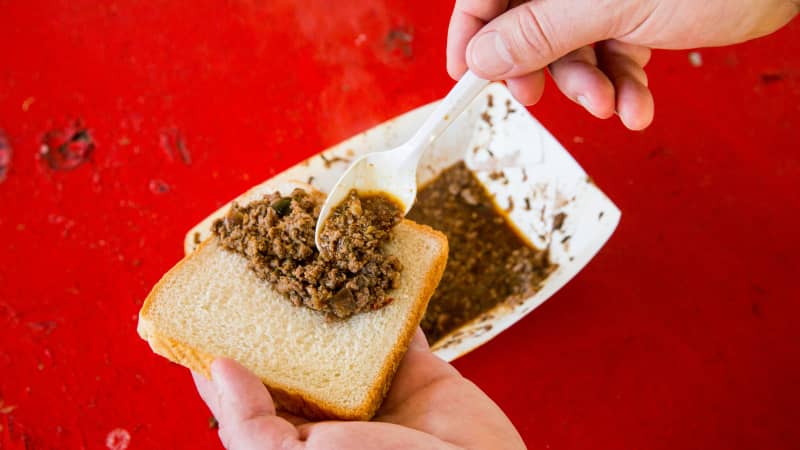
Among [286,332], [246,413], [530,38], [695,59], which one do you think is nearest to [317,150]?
[286,332]

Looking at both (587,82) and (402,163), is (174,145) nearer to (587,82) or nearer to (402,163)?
(402,163)

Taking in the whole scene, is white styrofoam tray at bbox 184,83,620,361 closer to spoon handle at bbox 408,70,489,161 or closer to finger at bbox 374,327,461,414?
finger at bbox 374,327,461,414

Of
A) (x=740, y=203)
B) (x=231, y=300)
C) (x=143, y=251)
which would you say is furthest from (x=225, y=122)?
(x=740, y=203)

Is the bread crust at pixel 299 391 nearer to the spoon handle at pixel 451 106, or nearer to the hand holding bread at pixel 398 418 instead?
the hand holding bread at pixel 398 418

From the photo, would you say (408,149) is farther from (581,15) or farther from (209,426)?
(209,426)

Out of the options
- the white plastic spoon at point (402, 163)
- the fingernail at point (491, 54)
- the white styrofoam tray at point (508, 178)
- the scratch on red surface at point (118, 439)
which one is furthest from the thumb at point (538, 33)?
the scratch on red surface at point (118, 439)

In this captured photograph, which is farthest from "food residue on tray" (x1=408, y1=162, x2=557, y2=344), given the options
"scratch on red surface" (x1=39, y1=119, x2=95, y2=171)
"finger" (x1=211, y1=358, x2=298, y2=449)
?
"scratch on red surface" (x1=39, y1=119, x2=95, y2=171)
